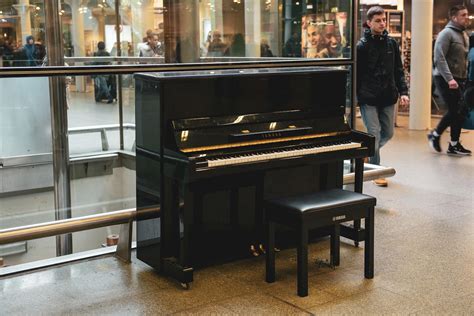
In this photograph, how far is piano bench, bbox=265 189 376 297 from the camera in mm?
3787

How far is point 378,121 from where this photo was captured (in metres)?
6.62

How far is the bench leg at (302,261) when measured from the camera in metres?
3.77

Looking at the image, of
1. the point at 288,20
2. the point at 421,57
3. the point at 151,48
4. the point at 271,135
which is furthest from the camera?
the point at 421,57

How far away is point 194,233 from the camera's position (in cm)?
423

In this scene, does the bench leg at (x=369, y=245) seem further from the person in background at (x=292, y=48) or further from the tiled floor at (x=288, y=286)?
the person in background at (x=292, y=48)

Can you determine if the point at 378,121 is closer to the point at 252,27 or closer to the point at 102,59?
the point at 252,27

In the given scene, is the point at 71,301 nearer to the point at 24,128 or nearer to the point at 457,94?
the point at 24,128

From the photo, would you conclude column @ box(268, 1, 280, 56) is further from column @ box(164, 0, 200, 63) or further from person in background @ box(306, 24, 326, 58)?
column @ box(164, 0, 200, 63)

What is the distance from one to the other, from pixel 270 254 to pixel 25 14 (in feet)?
7.60

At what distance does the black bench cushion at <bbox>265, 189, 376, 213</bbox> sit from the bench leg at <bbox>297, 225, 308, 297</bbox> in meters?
0.12

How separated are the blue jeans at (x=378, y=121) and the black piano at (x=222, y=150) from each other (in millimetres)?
1892

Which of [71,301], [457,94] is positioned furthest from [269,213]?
[457,94]

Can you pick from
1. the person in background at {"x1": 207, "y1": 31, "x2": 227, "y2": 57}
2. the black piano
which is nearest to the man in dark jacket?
the person in background at {"x1": 207, "y1": 31, "x2": 227, "y2": 57}

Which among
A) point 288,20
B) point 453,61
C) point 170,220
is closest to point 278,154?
point 170,220
